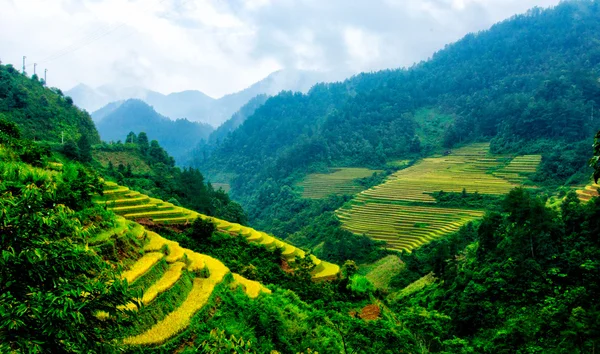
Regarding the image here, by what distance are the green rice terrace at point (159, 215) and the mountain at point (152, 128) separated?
107 m

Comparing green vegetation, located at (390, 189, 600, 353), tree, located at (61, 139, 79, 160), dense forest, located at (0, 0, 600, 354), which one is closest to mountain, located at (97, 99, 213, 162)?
dense forest, located at (0, 0, 600, 354)

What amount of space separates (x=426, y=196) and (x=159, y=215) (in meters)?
22.6

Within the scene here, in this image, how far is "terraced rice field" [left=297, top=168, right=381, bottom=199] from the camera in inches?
1756

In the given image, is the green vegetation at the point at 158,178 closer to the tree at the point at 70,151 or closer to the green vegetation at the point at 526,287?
the tree at the point at 70,151

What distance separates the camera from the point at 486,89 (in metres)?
62.3

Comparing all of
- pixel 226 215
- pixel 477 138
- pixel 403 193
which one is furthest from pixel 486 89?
pixel 226 215

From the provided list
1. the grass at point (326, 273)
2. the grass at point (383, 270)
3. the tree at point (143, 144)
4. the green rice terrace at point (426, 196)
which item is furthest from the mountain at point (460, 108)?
the grass at point (326, 273)

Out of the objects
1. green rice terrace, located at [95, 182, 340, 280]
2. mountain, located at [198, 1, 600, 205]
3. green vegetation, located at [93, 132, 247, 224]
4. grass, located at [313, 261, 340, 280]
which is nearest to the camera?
green rice terrace, located at [95, 182, 340, 280]

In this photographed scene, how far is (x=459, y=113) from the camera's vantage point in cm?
6003

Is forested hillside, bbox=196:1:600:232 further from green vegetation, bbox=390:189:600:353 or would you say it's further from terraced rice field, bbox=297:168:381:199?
green vegetation, bbox=390:189:600:353

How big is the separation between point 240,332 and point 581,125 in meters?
44.6

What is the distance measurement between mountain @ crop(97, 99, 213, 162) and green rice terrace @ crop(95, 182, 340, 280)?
10693cm

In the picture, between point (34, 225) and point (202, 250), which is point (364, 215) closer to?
point (202, 250)

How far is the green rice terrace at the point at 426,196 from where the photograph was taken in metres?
26.7
